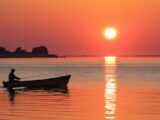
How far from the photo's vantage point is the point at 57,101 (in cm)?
3503

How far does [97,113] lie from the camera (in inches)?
1110

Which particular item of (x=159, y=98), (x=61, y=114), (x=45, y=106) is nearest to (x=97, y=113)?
(x=61, y=114)

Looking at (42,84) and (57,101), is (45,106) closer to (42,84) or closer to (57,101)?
(57,101)

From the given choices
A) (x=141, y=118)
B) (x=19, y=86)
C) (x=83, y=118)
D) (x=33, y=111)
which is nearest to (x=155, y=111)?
(x=141, y=118)

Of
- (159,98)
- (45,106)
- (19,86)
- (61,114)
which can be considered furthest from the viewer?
(19,86)

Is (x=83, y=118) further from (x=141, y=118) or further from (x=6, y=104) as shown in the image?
(x=6, y=104)

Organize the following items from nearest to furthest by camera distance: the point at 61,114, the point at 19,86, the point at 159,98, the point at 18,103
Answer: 1. the point at 61,114
2. the point at 18,103
3. the point at 159,98
4. the point at 19,86

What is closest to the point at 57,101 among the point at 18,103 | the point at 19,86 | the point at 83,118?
the point at 18,103

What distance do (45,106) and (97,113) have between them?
4266 millimetres

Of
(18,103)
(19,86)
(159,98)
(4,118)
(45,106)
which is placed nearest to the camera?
(4,118)

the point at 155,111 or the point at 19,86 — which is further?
the point at 19,86

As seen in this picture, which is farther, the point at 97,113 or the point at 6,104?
the point at 6,104

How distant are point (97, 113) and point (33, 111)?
3.45m

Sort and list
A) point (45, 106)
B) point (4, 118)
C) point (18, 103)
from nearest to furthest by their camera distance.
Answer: point (4, 118)
point (45, 106)
point (18, 103)
